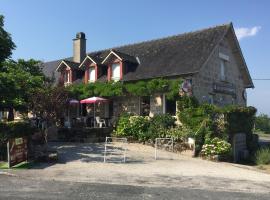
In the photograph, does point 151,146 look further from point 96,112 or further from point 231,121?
point 96,112

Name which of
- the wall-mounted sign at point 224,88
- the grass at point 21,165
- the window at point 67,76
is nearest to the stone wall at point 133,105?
the wall-mounted sign at point 224,88

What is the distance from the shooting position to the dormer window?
2728 centimetres

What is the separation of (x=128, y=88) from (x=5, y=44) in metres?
8.52

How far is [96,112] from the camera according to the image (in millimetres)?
28156

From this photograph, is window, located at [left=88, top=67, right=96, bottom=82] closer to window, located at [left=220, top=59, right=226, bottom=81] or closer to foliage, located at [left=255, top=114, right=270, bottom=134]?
window, located at [left=220, top=59, right=226, bottom=81]

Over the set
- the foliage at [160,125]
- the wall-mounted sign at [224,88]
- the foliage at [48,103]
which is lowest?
the foliage at [160,125]

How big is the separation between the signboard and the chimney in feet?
56.0

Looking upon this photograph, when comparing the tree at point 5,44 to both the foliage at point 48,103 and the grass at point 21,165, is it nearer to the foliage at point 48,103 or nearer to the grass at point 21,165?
the foliage at point 48,103

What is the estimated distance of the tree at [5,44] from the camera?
1953 cm

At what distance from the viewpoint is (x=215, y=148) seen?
19.9 meters

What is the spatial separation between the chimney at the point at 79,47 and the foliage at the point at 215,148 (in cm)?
1571

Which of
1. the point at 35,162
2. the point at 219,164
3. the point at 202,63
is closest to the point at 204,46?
the point at 202,63

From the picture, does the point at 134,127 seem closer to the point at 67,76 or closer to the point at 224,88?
the point at 224,88

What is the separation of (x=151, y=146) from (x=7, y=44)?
30.1 ft
